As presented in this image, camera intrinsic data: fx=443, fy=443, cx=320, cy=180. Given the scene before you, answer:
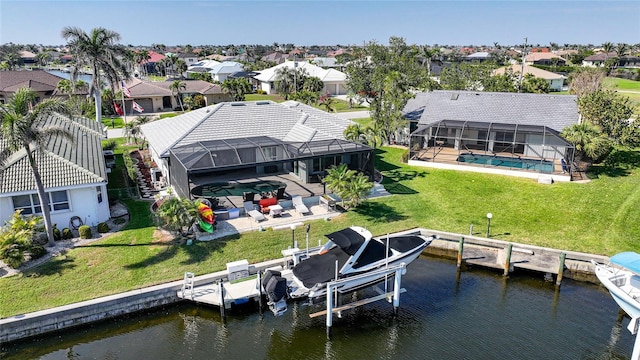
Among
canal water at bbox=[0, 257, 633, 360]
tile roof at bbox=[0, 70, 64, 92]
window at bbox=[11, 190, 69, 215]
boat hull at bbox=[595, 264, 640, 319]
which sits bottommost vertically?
canal water at bbox=[0, 257, 633, 360]

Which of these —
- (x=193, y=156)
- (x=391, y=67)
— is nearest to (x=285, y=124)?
(x=193, y=156)

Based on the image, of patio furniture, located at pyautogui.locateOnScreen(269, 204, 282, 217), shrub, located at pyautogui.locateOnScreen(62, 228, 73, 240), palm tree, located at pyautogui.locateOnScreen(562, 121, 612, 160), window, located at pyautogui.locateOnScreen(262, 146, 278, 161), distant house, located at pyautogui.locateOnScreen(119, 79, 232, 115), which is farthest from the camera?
distant house, located at pyautogui.locateOnScreen(119, 79, 232, 115)

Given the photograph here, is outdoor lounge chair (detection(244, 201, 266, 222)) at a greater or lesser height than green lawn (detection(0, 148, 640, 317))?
greater

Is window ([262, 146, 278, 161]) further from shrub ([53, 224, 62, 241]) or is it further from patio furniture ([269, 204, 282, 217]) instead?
shrub ([53, 224, 62, 241])

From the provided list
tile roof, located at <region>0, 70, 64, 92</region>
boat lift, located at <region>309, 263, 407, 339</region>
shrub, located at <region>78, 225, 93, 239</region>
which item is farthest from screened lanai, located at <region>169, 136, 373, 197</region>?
tile roof, located at <region>0, 70, 64, 92</region>

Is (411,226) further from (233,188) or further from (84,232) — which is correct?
(84,232)

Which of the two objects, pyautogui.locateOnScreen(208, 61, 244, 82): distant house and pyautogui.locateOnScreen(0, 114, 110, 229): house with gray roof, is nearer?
pyautogui.locateOnScreen(0, 114, 110, 229): house with gray roof
